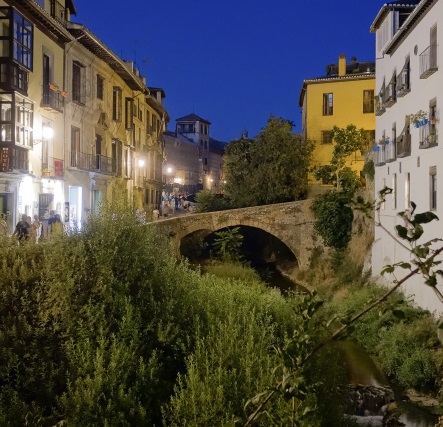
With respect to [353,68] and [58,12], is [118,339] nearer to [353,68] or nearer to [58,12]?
[58,12]

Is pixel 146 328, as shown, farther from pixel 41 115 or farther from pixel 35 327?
pixel 41 115

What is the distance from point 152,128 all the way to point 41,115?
21742mm

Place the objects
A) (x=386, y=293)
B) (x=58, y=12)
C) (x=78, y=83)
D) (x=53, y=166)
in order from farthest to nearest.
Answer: (x=78, y=83) → (x=58, y=12) → (x=53, y=166) → (x=386, y=293)

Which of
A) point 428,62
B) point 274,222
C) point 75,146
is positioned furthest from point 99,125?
point 428,62

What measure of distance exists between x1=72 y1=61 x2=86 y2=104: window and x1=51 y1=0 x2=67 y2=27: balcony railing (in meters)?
1.82

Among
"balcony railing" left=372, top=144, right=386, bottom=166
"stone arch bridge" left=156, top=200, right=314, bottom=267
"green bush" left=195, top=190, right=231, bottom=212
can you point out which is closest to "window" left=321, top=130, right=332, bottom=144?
"green bush" left=195, top=190, right=231, bottom=212

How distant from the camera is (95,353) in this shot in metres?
8.37

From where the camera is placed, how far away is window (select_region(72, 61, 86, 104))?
25.1 meters

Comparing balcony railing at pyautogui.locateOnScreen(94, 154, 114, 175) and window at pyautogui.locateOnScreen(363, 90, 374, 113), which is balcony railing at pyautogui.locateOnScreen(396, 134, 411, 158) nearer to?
balcony railing at pyautogui.locateOnScreen(94, 154, 114, 175)

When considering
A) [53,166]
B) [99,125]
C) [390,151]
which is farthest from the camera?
[99,125]

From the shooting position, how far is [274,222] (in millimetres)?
32375

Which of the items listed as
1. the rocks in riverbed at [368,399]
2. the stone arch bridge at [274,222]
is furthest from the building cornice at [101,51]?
the rocks in riverbed at [368,399]

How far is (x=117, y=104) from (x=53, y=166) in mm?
9910

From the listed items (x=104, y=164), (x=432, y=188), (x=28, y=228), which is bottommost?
(x=28, y=228)
